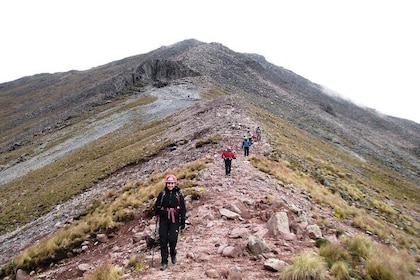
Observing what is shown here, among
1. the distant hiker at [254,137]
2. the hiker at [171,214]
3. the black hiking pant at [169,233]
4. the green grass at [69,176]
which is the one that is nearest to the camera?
the black hiking pant at [169,233]

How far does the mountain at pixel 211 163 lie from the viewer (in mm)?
13297

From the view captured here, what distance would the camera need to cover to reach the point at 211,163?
63.6ft

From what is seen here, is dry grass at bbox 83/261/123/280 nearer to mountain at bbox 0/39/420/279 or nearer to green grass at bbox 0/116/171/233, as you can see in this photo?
mountain at bbox 0/39/420/279

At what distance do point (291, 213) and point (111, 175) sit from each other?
19.4 metres

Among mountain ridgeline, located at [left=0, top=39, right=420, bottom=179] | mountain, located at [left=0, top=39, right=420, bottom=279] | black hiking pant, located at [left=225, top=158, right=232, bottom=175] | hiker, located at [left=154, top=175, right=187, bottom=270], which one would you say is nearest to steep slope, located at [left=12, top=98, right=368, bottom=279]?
mountain, located at [left=0, top=39, right=420, bottom=279]

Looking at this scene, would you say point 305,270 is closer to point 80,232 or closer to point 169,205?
point 169,205

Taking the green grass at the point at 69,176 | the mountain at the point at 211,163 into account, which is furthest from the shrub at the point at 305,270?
the green grass at the point at 69,176

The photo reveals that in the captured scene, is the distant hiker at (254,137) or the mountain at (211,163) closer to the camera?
the mountain at (211,163)

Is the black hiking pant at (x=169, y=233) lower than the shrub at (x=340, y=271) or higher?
higher

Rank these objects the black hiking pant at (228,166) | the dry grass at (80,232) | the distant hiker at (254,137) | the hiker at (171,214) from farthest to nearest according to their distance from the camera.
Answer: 1. the distant hiker at (254,137)
2. the black hiking pant at (228,166)
3. the dry grass at (80,232)
4. the hiker at (171,214)

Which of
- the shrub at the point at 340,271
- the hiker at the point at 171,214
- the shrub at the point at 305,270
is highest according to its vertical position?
the hiker at the point at 171,214

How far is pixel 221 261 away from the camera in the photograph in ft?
27.7

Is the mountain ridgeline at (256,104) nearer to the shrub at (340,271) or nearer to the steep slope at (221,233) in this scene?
the steep slope at (221,233)

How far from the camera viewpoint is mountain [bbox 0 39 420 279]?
13.3m
